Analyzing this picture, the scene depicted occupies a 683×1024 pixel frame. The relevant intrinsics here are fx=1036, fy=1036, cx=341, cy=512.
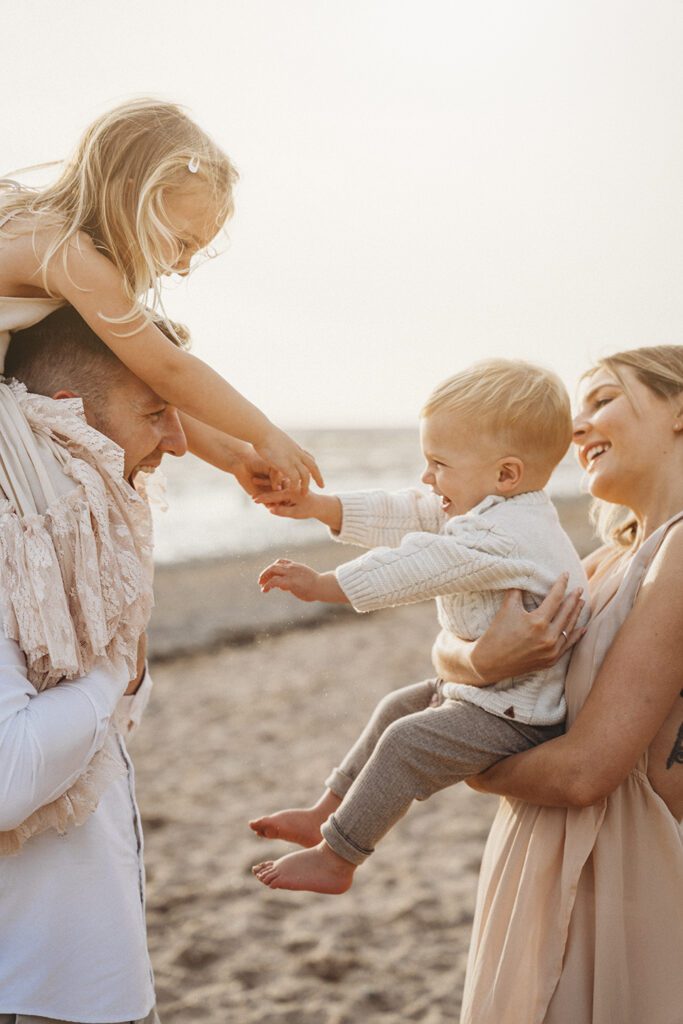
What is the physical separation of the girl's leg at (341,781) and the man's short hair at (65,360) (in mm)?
1105

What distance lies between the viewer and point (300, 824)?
269 cm

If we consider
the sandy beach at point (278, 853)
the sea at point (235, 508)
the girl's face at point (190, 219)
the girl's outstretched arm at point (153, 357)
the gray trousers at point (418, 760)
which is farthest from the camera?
the sea at point (235, 508)

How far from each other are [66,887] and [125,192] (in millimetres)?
1365

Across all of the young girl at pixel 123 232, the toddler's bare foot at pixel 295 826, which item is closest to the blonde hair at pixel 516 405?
the young girl at pixel 123 232

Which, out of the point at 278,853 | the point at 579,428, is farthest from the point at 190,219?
the point at 278,853

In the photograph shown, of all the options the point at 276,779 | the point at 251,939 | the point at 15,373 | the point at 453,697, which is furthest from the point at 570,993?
the point at 276,779

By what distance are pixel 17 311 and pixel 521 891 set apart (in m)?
1.66

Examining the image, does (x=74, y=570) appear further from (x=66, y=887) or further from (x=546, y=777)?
(x=546, y=777)

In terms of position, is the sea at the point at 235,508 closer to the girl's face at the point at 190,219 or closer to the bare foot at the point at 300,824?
the bare foot at the point at 300,824

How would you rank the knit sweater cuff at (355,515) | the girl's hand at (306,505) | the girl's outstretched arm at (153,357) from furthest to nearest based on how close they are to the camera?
1. the knit sweater cuff at (355,515)
2. the girl's hand at (306,505)
3. the girl's outstretched arm at (153,357)

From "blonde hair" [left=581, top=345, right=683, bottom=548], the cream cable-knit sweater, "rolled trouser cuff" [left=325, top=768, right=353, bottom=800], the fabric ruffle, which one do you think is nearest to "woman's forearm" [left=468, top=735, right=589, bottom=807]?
the cream cable-knit sweater

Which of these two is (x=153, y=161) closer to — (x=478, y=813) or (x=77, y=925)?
(x=77, y=925)

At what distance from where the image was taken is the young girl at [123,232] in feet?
6.64

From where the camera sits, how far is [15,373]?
216 cm
